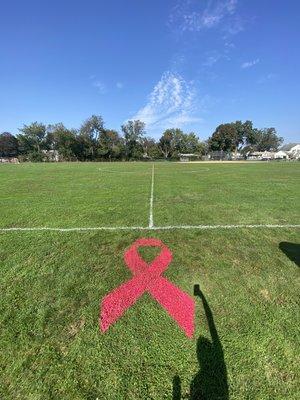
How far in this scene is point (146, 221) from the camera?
273 inches

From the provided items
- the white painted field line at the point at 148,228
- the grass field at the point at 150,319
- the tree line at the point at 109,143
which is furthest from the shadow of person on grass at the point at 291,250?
the tree line at the point at 109,143

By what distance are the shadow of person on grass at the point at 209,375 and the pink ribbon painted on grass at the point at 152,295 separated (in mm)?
230

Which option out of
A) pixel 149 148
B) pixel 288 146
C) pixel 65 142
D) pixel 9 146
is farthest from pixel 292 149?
pixel 9 146

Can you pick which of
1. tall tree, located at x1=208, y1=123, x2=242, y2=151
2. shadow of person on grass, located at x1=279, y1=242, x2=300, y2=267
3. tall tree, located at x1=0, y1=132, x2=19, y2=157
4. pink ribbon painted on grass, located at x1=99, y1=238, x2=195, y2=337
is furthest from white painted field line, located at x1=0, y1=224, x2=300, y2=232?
tall tree, located at x1=0, y1=132, x2=19, y2=157

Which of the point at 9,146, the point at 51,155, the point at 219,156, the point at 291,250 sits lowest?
the point at 219,156

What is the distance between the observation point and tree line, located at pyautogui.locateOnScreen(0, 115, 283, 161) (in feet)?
296

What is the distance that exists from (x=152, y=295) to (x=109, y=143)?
3555 inches

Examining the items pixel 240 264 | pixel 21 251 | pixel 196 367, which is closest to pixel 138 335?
pixel 196 367

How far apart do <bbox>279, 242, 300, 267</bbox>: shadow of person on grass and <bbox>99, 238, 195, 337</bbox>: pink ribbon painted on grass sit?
203 centimetres

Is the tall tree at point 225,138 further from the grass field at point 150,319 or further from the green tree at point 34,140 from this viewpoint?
the grass field at point 150,319

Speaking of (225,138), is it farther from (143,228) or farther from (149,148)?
(143,228)

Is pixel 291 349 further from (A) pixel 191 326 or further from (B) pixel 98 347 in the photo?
(B) pixel 98 347

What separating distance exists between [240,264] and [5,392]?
135 inches

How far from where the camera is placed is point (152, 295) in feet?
12.1
